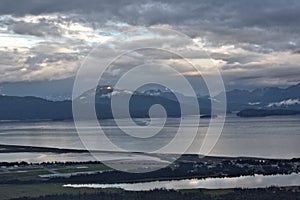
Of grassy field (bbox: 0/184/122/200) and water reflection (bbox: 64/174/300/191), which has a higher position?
grassy field (bbox: 0/184/122/200)

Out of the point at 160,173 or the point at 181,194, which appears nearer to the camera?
the point at 181,194

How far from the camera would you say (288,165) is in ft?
191

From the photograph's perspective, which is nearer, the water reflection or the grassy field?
the grassy field

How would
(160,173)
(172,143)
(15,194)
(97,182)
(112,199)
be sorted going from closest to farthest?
(112,199), (15,194), (97,182), (160,173), (172,143)

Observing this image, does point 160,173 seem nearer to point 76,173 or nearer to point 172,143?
point 76,173

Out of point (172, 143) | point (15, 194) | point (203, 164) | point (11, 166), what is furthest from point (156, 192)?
point (172, 143)

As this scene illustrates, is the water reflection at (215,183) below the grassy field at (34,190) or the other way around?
below

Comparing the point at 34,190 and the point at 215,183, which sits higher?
the point at 34,190

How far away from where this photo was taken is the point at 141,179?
49.0 meters

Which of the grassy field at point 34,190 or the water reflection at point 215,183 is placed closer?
the grassy field at point 34,190

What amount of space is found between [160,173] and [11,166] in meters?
19.7

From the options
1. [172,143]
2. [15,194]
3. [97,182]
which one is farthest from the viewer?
[172,143]

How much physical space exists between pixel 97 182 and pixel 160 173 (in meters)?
7.50

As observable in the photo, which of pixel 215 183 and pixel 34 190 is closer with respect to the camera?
pixel 34 190
